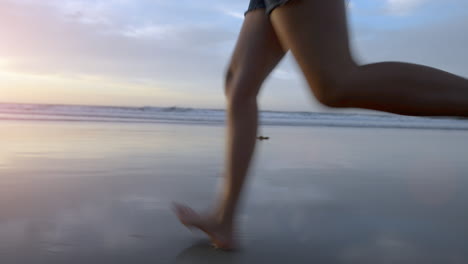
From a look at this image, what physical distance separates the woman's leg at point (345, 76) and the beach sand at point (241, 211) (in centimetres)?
53

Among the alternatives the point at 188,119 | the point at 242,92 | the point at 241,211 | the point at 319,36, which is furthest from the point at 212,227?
the point at 188,119

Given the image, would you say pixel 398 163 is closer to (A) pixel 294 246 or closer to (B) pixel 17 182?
(A) pixel 294 246

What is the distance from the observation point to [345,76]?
4.59 ft

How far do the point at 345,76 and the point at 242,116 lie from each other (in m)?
0.45

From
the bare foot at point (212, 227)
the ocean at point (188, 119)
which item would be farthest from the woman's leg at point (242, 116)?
the ocean at point (188, 119)

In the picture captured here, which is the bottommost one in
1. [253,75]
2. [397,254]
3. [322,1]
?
[397,254]

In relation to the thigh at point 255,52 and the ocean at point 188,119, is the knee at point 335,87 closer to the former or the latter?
the thigh at point 255,52

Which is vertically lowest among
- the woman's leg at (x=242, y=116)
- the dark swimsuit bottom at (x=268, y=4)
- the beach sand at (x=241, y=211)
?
the beach sand at (x=241, y=211)

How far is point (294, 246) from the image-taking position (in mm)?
1665

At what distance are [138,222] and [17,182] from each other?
100 centimetres

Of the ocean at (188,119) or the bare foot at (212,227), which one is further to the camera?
the ocean at (188,119)

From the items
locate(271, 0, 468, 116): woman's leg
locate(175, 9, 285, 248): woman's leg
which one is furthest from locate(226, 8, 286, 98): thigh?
locate(271, 0, 468, 116): woman's leg

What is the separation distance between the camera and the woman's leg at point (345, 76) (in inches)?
54.7

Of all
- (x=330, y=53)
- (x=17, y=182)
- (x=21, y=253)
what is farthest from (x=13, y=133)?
(x=330, y=53)
